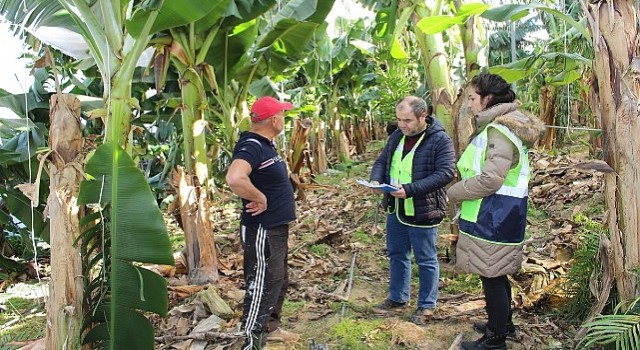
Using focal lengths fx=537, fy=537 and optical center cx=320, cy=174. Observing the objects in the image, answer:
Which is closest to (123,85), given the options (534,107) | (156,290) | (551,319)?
(156,290)

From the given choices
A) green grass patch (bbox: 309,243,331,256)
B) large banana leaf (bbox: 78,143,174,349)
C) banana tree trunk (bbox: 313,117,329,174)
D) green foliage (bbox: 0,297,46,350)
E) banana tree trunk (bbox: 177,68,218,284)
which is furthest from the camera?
banana tree trunk (bbox: 313,117,329,174)

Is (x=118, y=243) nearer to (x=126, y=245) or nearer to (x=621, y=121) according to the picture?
(x=126, y=245)

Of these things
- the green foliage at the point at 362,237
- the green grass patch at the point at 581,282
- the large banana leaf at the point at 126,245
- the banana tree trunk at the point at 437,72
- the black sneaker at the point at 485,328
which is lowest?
the black sneaker at the point at 485,328

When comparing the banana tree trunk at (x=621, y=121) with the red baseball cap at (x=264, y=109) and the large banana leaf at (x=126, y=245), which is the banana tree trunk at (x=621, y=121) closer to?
the red baseball cap at (x=264, y=109)

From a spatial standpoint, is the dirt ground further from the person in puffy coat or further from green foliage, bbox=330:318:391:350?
the person in puffy coat

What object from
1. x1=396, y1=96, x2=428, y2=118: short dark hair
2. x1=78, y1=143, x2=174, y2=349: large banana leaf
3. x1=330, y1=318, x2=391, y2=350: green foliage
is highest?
x1=396, y1=96, x2=428, y2=118: short dark hair

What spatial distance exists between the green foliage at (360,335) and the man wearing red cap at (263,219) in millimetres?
586

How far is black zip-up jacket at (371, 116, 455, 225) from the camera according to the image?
148 inches

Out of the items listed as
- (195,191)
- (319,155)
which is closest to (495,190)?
(195,191)

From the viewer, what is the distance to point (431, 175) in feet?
12.4

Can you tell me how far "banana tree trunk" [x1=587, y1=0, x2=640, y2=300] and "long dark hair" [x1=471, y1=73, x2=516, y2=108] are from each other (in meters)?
0.49

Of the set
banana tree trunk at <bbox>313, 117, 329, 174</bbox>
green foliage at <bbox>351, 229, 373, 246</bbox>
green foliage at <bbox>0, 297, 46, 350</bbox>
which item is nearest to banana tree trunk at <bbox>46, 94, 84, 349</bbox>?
green foliage at <bbox>0, 297, 46, 350</bbox>

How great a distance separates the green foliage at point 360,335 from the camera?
370cm

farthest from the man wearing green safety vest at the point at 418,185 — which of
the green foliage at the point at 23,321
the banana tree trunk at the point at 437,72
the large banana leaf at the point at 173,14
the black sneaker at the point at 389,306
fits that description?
the green foliage at the point at 23,321
